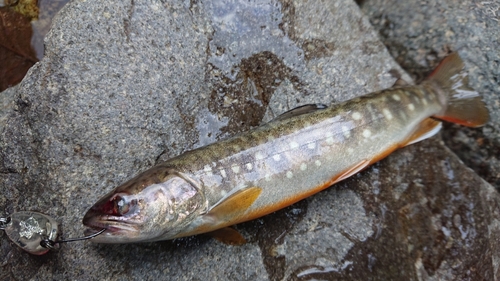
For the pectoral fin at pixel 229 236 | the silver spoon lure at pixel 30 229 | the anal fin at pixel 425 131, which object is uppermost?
the anal fin at pixel 425 131

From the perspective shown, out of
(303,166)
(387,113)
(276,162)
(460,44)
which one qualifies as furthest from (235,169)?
(460,44)

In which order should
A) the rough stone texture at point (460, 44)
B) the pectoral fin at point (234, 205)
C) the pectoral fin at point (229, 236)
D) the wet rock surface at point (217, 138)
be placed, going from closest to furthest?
the pectoral fin at point (234, 205) → the wet rock surface at point (217, 138) → the pectoral fin at point (229, 236) → the rough stone texture at point (460, 44)

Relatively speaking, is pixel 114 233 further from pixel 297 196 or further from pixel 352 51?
pixel 352 51

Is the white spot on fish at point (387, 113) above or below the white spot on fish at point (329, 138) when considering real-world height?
above

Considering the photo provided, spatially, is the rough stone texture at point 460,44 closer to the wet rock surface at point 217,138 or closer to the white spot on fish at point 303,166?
the wet rock surface at point 217,138

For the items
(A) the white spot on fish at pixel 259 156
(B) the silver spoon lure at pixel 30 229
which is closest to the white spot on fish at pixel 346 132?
(A) the white spot on fish at pixel 259 156

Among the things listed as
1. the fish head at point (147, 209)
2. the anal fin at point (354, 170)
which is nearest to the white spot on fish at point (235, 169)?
the fish head at point (147, 209)

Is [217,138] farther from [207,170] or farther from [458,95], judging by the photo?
[458,95]

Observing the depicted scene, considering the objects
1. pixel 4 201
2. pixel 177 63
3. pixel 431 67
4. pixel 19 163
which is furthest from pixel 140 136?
pixel 431 67

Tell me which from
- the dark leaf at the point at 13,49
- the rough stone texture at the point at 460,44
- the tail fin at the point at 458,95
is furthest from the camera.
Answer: the dark leaf at the point at 13,49

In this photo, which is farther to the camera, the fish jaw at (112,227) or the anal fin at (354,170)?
the anal fin at (354,170)
